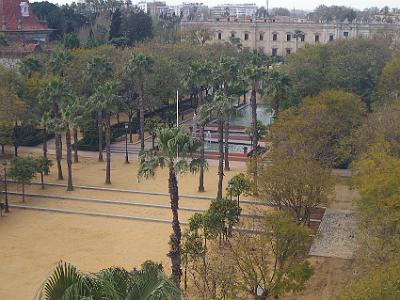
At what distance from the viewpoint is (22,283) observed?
1075 inches

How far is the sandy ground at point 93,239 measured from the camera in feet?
91.0

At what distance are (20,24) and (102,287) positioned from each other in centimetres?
7628

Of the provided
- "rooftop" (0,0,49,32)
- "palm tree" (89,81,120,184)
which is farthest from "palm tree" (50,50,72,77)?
"rooftop" (0,0,49,32)

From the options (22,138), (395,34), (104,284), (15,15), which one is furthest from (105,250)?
(395,34)

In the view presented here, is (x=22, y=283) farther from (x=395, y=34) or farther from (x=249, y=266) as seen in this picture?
(x=395, y=34)

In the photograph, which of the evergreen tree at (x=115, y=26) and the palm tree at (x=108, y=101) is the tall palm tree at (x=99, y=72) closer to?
the palm tree at (x=108, y=101)


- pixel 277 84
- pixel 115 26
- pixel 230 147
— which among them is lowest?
pixel 230 147

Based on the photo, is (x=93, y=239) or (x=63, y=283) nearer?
(x=63, y=283)

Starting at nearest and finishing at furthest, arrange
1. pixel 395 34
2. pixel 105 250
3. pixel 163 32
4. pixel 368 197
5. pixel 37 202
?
1. pixel 368 197
2. pixel 105 250
3. pixel 37 202
4. pixel 395 34
5. pixel 163 32

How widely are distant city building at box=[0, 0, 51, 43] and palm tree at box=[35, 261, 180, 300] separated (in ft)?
240

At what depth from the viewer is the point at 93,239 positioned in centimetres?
3288

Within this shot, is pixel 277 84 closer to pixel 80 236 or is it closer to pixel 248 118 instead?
pixel 80 236

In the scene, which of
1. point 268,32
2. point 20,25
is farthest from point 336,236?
point 268,32

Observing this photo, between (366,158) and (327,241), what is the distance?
17.0ft
